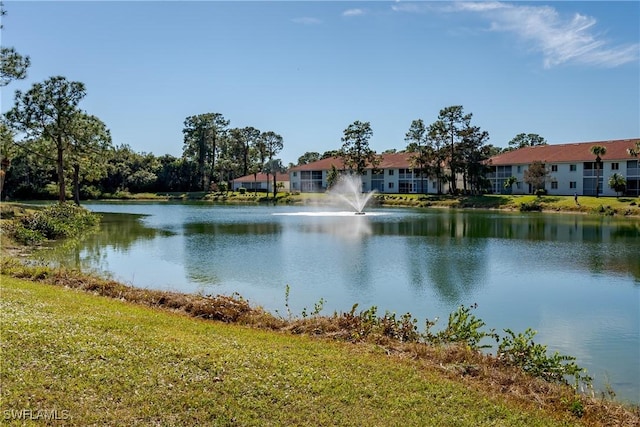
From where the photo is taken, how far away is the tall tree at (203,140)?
9744 centimetres

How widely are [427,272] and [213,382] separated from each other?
14.0m

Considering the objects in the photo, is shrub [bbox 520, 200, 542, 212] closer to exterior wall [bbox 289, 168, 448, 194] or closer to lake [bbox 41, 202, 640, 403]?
lake [bbox 41, 202, 640, 403]

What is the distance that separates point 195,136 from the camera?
97.9 m

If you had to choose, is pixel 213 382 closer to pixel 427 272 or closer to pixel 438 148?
pixel 427 272

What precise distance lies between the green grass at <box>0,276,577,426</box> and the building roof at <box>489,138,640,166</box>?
210 ft

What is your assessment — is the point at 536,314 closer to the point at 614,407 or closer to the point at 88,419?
the point at 614,407

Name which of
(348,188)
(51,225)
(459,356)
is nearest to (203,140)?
(348,188)

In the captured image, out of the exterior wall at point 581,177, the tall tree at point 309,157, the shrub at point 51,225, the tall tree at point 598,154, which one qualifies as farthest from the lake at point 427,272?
the tall tree at point 309,157

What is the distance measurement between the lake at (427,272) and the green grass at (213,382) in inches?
152

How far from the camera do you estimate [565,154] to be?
6844 cm

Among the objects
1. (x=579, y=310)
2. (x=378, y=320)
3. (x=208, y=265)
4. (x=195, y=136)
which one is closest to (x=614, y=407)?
(x=378, y=320)

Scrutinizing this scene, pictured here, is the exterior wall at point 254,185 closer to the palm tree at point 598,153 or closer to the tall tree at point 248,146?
the tall tree at point 248,146

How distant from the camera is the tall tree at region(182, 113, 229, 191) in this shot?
97438 mm

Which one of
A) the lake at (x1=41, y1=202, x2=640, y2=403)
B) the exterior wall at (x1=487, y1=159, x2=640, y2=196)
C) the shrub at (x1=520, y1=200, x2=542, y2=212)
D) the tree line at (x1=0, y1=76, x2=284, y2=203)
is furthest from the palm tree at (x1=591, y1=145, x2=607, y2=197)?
the tree line at (x1=0, y1=76, x2=284, y2=203)
